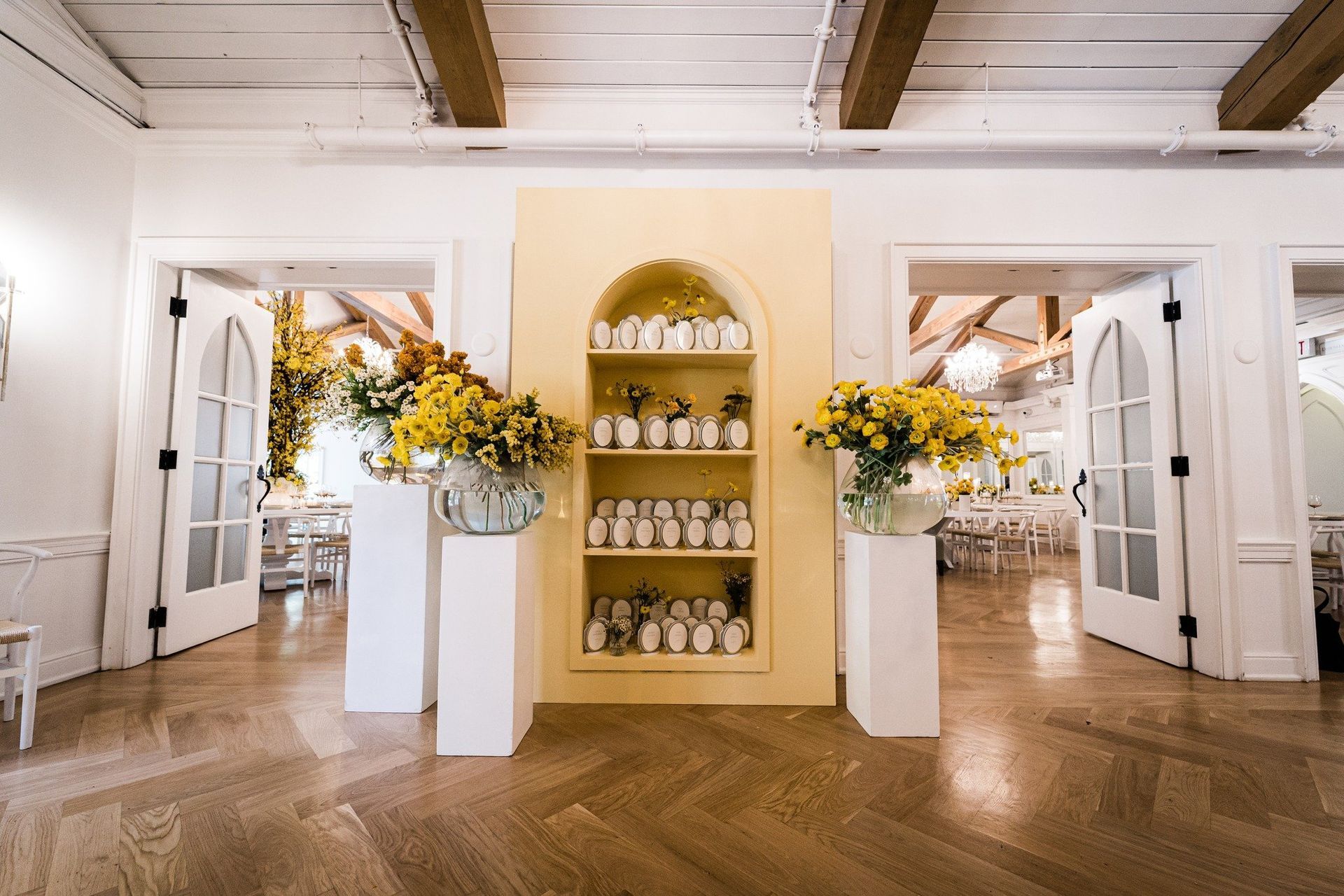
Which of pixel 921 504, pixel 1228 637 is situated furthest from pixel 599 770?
pixel 1228 637

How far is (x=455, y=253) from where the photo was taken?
11.8 ft

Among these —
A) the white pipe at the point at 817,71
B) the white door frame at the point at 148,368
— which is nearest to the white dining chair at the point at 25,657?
→ the white door frame at the point at 148,368

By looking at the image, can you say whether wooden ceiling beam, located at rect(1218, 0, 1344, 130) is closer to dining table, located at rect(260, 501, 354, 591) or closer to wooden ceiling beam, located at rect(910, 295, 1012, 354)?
wooden ceiling beam, located at rect(910, 295, 1012, 354)

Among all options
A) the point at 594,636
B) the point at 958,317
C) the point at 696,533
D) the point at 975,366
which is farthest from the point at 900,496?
the point at 958,317

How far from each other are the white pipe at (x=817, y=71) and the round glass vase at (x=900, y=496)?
202 cm

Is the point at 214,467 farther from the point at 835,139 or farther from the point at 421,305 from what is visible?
the point at 421,305

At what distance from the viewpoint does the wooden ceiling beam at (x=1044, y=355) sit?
9.24 m

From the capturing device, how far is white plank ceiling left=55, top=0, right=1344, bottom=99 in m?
3.22

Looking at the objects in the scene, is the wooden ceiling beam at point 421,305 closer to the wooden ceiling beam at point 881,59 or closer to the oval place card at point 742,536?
the wooden ceiling beam at point 881,59

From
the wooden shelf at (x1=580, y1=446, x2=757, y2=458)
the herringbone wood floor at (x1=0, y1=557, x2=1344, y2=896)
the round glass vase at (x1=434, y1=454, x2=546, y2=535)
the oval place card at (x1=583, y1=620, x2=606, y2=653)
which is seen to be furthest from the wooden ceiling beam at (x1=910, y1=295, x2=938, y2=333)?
the round glass vase at (x1=434, y1=454, x2=546, y2=535)

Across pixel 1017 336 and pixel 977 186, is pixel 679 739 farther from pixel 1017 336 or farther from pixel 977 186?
pixel 1017 336

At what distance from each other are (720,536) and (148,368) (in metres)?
3.58

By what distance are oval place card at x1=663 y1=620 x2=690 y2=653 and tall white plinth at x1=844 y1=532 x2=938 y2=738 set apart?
0.90m

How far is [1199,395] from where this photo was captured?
3.60 meters
